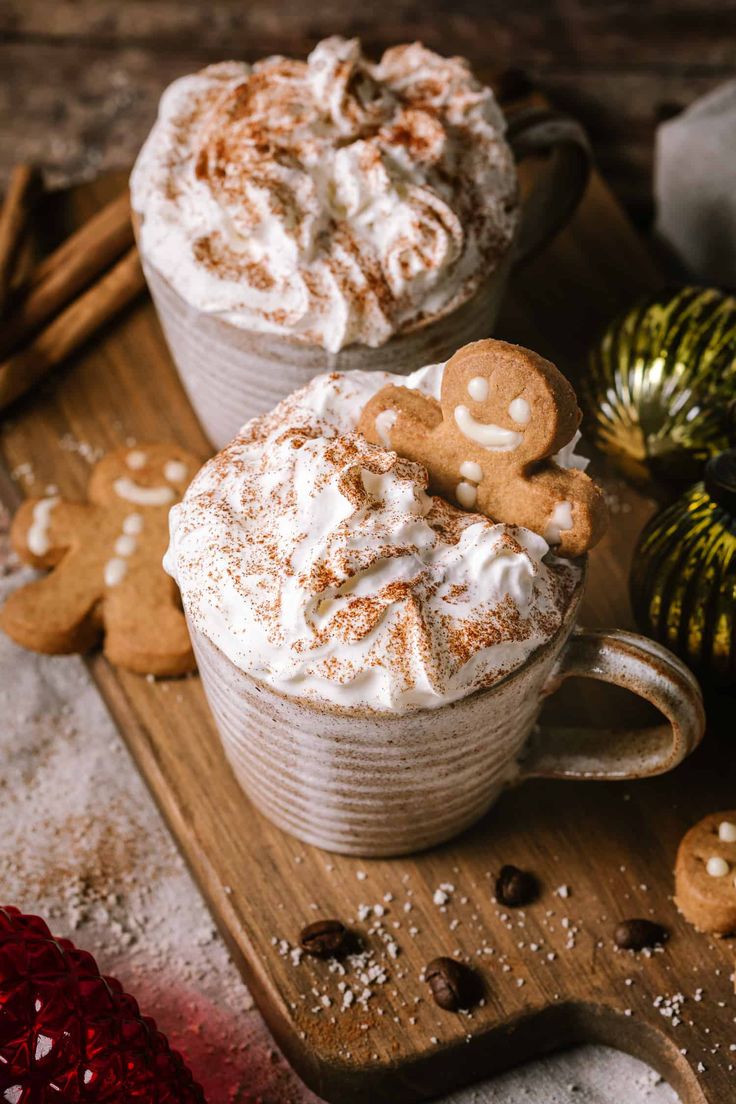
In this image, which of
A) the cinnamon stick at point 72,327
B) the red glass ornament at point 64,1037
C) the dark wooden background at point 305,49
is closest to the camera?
the red glass ornament at point 64,1037

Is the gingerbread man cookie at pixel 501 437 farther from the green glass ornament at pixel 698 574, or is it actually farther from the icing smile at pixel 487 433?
the green glass ornament at pixel 698 574

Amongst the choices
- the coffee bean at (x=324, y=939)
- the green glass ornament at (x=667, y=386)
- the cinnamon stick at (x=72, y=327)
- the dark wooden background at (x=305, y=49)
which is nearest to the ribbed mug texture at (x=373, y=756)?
the coffee bean at (x=324, y=939)

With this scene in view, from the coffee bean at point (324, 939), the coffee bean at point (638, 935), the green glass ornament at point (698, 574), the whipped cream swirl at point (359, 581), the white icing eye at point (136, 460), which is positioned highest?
the whipped cream swirl at point (359, 581)

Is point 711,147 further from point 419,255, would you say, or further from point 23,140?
point 23,140

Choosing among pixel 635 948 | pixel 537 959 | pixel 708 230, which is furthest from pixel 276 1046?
pixel 708 230

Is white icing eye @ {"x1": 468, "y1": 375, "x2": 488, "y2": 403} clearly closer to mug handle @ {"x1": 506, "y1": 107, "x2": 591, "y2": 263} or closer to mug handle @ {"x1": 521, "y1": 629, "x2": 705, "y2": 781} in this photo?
mug handle @ {"x1": 521, "y1": 629, "x2": 705, "y2": 781}

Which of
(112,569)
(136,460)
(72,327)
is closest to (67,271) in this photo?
(72,327)

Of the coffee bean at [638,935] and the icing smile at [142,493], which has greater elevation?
the icing smile at [142,493]
